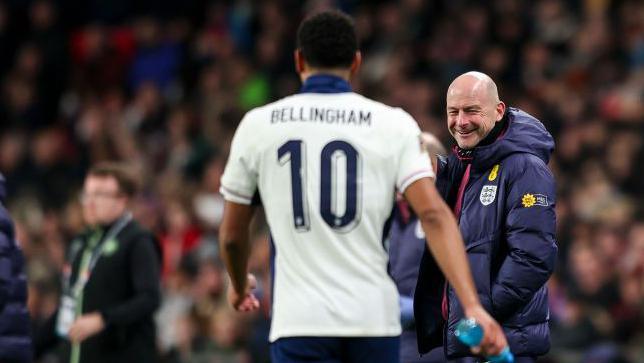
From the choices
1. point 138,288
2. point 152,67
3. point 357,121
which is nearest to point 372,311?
point 357,121

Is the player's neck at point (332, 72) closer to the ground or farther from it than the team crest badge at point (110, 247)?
farther from it

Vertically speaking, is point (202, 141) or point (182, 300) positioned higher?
point (202, 141)

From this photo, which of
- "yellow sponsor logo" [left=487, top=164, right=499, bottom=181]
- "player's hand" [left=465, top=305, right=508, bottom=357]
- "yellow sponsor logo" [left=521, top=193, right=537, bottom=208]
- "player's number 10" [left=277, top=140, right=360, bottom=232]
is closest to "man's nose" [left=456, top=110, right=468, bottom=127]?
"yellow sponsor logo" [left=487, top=164, right=499, bottom=181]

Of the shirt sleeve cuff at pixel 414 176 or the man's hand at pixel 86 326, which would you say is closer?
the shirt sleeve cuff at pixel 414 176

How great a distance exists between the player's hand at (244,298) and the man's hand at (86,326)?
2.28 meters

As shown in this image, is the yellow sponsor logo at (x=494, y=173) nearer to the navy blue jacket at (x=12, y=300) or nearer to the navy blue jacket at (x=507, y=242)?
the navy blue jacket at (x=507, y=242)

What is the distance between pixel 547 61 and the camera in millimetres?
15023

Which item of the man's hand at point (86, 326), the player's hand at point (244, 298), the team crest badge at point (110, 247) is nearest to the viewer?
the player's hand at point (244, 298)

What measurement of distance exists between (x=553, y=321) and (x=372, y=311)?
686 centimetres

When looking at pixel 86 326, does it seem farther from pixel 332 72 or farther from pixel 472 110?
pixel 332 72

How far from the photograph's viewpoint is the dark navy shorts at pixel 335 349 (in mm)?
5121

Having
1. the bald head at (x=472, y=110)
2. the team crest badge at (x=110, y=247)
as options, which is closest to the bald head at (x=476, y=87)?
the bald head at (x=472, y=110)

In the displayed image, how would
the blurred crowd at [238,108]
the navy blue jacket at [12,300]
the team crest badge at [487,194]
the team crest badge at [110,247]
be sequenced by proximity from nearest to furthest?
the team crest badge at [487,194]
the navy blue jacket at [12,300]
the team crest badge at [110,247]
the blurred crowd at [238,108]

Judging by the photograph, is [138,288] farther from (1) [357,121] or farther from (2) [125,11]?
(2) [125,11]
